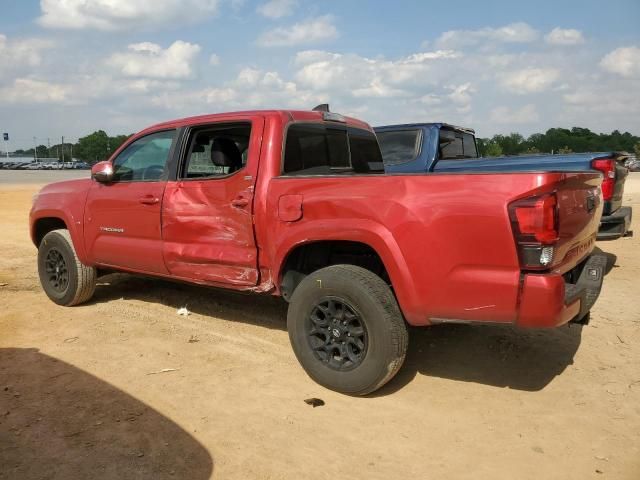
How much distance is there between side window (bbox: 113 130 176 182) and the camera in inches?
188

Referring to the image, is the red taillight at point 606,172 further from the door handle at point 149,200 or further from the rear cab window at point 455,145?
the door handle at point 149,200

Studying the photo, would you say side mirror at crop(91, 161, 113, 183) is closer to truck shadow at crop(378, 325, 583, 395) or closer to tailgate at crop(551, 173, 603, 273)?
truck shadow at crop(378, 325, 583, 395)

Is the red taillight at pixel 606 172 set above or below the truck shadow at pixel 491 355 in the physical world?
above

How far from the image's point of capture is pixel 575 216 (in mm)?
3268

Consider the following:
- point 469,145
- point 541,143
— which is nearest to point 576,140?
point 541,143

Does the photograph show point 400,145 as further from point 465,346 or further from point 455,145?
point 465,346

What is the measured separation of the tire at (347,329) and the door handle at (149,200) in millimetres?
1632

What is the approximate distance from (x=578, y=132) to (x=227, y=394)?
91600 mm

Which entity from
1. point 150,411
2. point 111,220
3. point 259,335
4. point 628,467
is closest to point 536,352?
point 628,467

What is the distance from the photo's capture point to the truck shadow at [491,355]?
392 centimetres

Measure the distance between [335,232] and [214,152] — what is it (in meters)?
1.60

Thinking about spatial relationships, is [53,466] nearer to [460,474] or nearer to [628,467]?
[460,474]

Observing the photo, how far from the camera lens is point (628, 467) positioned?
9.22 ft

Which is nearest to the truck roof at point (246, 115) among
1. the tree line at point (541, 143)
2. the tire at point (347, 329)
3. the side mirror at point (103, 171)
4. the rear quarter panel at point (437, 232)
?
the side mirror at point (103, 171)
